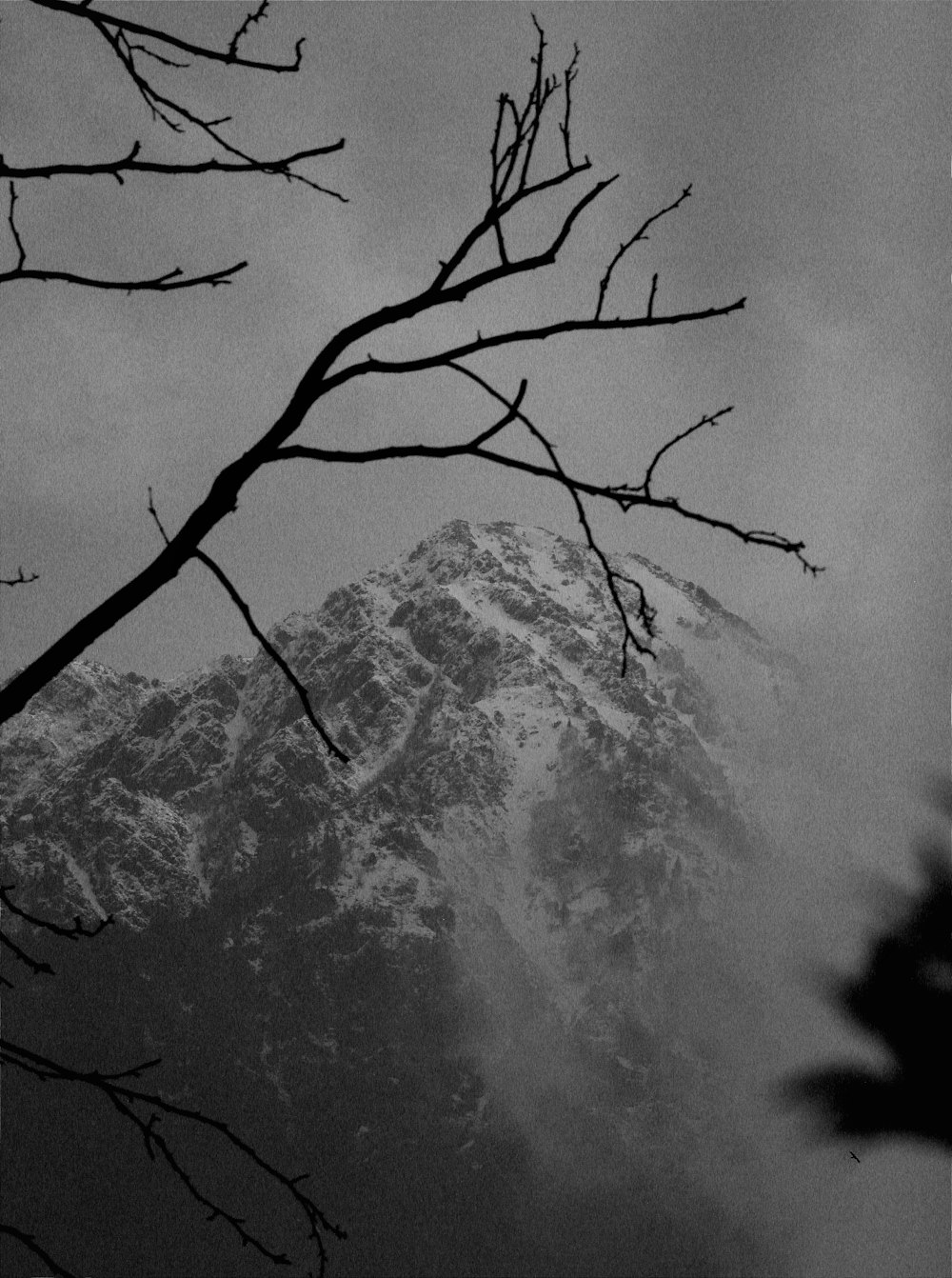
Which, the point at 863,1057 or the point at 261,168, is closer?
the point at 863,1057

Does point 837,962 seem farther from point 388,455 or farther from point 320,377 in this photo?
point 320,377

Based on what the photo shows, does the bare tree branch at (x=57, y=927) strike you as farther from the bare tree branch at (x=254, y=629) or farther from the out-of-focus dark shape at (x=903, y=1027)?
the out-of-focus dark shape at (x=903, y=1027)

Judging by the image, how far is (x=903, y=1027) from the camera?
6.68 feet

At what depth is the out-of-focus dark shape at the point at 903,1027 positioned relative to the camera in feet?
6.59

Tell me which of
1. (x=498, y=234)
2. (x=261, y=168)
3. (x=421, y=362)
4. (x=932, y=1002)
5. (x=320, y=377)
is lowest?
(x=932, y=1002)

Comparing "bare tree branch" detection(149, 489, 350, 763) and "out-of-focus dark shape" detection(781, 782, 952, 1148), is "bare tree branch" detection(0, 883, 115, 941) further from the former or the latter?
"out-of-focus dark shape" detection(781, 782, 952, 1148)

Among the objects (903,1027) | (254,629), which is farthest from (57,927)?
(903,1027)

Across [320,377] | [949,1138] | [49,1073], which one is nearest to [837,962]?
[949,1138]

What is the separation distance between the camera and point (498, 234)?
2.34m

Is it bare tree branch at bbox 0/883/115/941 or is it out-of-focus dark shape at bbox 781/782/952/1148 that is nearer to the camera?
out-of-focus dark shape at bbox 781/782/952/1148

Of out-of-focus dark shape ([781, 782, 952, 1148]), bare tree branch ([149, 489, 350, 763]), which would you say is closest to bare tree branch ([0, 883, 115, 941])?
bare tree branch ([149, 489, 350, 763])

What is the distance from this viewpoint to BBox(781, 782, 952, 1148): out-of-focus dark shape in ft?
6.59

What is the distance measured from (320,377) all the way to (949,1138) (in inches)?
62.5

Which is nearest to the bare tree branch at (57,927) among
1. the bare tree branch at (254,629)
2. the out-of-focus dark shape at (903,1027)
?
the bare tree branch at (254,629)
